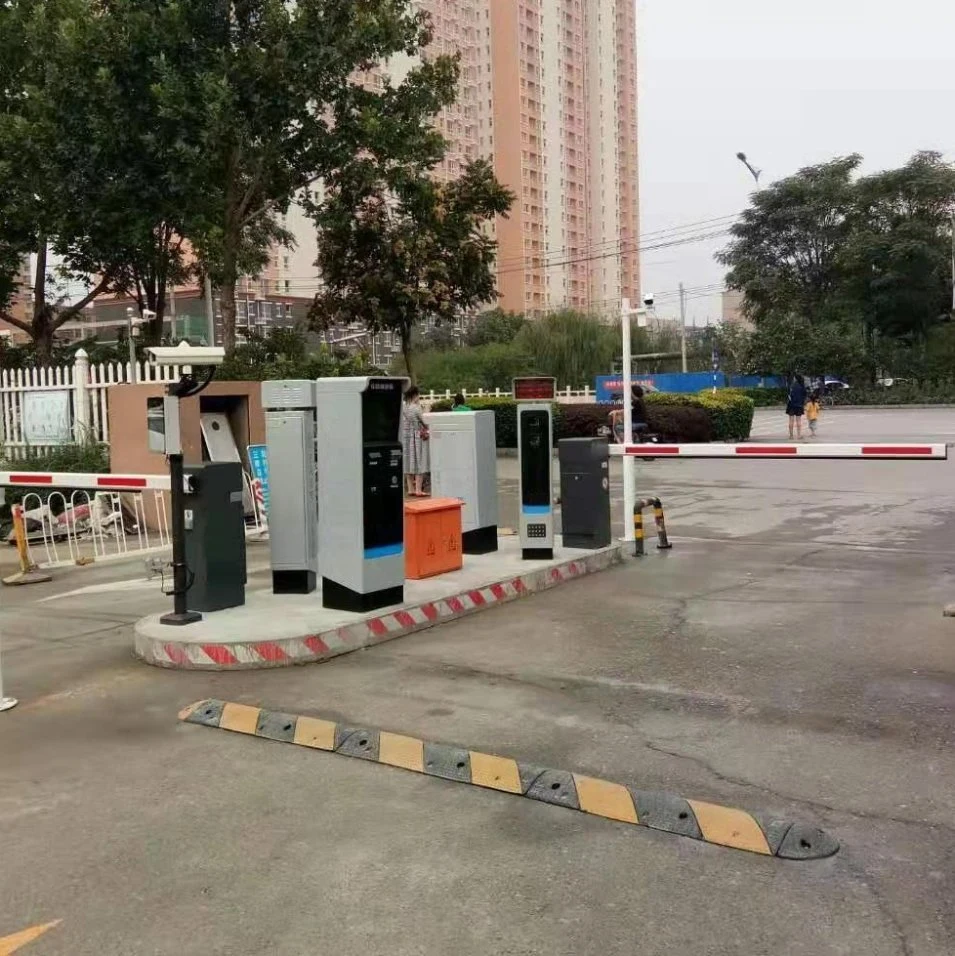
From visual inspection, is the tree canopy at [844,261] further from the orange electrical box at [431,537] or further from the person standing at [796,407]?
the orange electrical box at [431,537]

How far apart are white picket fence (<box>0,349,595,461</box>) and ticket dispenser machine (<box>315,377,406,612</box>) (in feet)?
25.3

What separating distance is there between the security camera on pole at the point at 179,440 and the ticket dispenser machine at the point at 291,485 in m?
0.97

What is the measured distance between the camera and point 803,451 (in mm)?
8875

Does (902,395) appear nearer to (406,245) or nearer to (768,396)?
(768,396)

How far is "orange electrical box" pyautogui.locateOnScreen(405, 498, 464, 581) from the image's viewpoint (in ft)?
28.2

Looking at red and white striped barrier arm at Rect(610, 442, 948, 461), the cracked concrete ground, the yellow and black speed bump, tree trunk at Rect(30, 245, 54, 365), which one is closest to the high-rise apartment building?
tree trunk at Rect(30, 245, 54, 365)

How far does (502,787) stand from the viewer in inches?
173

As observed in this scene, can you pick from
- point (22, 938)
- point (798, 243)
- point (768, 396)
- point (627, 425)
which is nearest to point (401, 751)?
point (22, 938)

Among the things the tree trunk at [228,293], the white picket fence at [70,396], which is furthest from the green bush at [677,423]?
the white picket fence at [70,396]

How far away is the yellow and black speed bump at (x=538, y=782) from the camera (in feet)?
12.6

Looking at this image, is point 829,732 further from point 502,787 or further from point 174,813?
point 174,813

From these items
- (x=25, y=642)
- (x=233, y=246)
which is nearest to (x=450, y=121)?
(x=233, y=246)

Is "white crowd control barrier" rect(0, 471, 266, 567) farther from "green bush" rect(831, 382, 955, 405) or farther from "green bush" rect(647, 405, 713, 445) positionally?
"green bush" rect(831, 382, 955, 405)

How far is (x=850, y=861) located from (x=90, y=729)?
385cm
